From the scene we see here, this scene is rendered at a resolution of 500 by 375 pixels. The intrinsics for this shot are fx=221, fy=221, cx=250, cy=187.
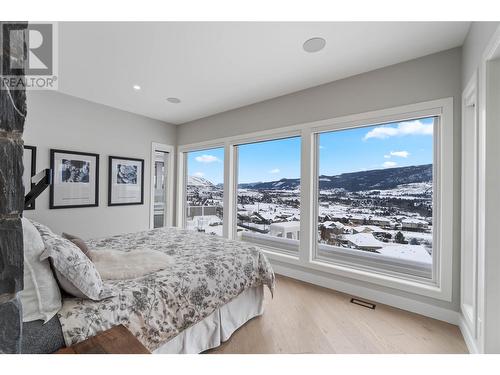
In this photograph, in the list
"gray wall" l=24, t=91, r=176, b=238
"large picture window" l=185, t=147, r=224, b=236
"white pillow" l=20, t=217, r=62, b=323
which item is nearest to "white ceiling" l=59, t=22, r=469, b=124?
"gray wall" l=24, t=91, r=176, b=238

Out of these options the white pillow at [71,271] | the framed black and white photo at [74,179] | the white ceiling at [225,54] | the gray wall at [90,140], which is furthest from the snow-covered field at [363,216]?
the white pillow at [71,271]

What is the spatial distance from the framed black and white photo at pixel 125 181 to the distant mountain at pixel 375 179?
108 inches

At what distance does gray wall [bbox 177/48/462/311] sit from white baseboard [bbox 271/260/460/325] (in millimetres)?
53

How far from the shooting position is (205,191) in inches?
177

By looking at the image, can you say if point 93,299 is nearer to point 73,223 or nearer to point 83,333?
point 83,333

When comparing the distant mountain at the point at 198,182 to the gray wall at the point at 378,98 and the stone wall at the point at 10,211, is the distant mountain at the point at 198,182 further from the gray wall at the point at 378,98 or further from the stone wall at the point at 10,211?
the stone wall at the point at 10,211

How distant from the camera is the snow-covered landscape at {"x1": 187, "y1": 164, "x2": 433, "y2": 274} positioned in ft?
7.92

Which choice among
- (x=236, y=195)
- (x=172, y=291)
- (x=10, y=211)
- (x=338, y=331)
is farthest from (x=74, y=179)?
(x=338, y=331)

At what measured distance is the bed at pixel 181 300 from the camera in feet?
3.73

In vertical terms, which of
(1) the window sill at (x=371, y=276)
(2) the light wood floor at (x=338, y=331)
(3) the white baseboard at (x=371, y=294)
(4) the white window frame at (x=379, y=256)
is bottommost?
(2) the light wood floor at (x=338, y=331)

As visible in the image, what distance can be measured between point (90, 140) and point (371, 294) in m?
4.47

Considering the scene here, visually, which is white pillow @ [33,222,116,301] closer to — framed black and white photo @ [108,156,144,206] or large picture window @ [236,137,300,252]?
large picture window @ [236,137,300,252]
